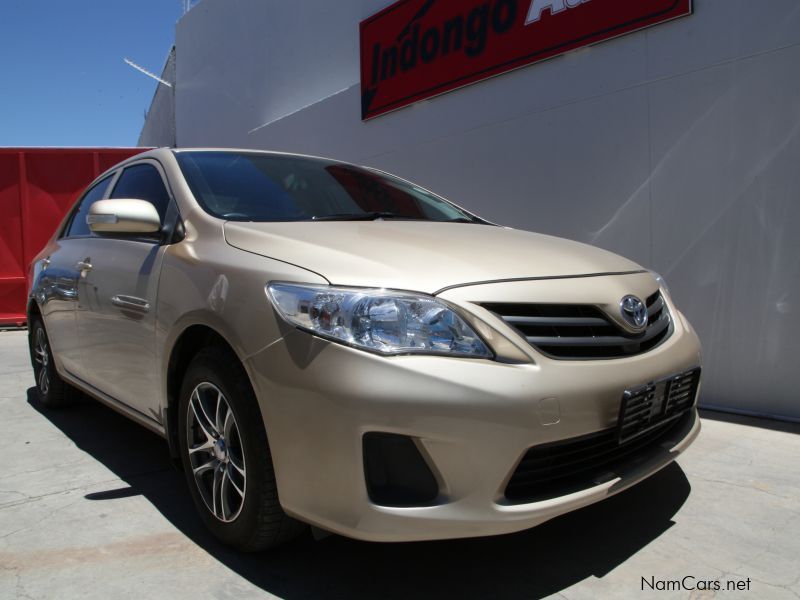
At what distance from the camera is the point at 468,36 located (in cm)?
598

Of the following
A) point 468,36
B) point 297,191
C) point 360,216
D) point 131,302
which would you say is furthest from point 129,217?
point 468,36

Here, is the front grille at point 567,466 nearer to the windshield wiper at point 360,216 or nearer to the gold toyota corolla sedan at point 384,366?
the gold toyota corolla sedan at point 384,366

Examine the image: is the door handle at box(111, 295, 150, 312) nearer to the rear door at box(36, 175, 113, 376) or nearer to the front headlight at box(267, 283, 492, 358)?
the rear door at box(36, 175, 113, 376)

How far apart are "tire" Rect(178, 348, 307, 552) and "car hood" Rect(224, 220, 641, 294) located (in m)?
0.44

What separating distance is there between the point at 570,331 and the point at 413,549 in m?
1.00

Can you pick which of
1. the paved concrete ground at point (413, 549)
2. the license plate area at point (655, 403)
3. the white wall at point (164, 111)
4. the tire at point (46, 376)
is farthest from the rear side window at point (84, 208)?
the white wall at point (164, 111)

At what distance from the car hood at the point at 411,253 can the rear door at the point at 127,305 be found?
568mm

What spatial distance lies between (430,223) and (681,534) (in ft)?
5.45

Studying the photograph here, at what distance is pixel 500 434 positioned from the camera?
1864 millimetres

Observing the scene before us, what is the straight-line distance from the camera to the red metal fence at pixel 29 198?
943cm

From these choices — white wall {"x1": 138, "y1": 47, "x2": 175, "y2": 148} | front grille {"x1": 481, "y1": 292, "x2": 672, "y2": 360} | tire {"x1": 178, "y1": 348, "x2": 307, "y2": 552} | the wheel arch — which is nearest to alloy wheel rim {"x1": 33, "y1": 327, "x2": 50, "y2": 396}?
the wheel arch

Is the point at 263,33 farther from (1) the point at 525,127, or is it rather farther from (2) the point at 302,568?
(2) the point at 302,568

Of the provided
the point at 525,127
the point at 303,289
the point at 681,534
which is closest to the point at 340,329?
the point at 303,289

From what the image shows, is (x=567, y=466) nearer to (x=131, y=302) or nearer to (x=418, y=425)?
(x=418, y=425)
